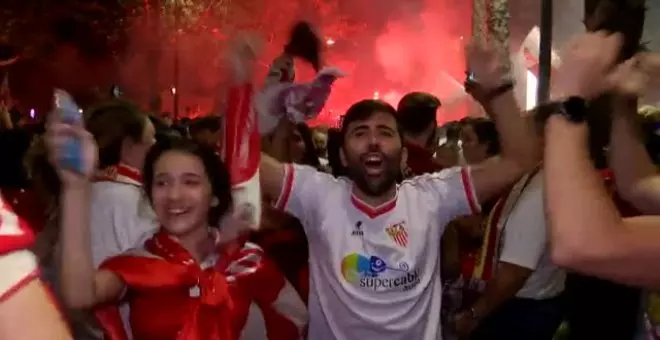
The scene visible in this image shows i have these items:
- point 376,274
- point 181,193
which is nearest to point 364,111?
point 376,274

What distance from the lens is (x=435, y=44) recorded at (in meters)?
20.3

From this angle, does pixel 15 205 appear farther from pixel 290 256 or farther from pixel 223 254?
pixel 223 254

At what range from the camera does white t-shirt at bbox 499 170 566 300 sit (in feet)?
10.8

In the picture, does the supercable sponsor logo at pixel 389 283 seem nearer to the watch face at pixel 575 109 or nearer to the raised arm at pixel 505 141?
the raised arm at pixel 505 141

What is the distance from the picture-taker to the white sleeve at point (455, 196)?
9.70 feet

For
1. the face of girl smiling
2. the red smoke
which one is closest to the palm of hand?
the face of girl smiling

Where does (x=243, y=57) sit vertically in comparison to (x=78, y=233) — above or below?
above

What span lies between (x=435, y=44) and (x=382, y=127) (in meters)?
17.6

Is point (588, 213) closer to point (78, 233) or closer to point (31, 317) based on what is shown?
point (31, 317)

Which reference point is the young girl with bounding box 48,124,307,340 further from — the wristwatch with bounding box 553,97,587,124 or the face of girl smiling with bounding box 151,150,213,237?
the wristwatch with bounding box 553,97,587,124

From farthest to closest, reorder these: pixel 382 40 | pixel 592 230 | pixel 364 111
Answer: pixel 382 40
pixel 364 111
pixel 592 230

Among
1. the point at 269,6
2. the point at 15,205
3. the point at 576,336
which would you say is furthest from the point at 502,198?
the point at 269,6

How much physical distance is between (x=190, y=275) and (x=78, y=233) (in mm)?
423

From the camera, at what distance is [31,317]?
1127 millimetres
